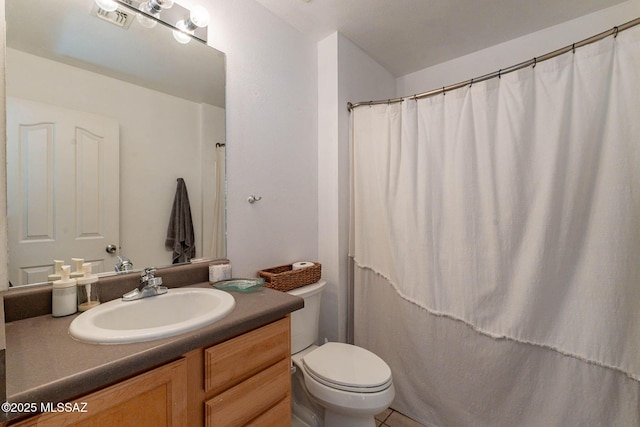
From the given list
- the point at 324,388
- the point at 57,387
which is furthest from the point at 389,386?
the point at 57,387

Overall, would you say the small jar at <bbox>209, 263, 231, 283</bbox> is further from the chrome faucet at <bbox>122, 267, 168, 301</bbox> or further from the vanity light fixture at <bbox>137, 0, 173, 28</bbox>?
the vanity light fixture at <bbox>137, 0, 173, 28</bbox>

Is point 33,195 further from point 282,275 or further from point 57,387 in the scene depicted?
point 282,275

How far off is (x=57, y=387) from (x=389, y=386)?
1143mm

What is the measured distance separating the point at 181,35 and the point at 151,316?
3.95 feet

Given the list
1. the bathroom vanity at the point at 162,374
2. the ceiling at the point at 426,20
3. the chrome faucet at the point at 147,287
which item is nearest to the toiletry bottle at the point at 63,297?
the bathroom vanity at the point at 162,374

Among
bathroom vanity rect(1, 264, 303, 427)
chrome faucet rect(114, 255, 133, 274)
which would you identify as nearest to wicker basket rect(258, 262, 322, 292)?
bathroom vanity rect(1, 264, 303, 427)

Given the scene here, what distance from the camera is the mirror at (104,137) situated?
892 mm

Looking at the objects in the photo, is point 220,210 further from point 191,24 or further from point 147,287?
point 191,24

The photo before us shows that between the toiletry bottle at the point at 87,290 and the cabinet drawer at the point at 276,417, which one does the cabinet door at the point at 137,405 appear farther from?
the toiletry bottle at the point at 87,290

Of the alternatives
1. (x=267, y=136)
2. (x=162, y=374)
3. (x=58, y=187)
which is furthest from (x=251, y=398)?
(x=267, y=136)

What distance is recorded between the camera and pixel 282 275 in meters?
1.39

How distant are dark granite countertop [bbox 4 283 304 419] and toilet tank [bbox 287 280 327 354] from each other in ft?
1.87

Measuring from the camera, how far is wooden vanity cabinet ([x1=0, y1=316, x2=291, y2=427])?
60cm

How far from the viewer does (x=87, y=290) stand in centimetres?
93
